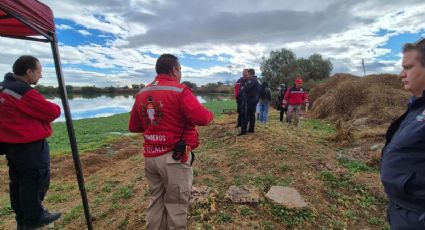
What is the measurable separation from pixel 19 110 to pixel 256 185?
3900 mm

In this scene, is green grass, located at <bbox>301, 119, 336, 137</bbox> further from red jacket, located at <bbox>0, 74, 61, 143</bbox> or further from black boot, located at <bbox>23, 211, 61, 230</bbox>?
red jacket, located at <bbox>0, 74, 61, 143</bbox>

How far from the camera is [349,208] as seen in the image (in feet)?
17.3

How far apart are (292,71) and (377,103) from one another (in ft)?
139

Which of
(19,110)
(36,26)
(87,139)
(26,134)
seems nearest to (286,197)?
(26,134)

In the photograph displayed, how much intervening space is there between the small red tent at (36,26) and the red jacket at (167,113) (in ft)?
3.53

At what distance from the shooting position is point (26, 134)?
386 cm

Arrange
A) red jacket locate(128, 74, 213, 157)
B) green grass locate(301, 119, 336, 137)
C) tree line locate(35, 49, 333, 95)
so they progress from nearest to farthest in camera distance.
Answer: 1. red jacket locate(128, 74, 213, 157)
2. green grass locate(301, 119, 336, 137)
3. tree line locate(35, 49, 333, 95)

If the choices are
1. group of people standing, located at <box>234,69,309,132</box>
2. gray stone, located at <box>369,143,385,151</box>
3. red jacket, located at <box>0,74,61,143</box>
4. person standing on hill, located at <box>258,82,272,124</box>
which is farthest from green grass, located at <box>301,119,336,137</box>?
red jacket, located at <box>0,74,61,143</box>

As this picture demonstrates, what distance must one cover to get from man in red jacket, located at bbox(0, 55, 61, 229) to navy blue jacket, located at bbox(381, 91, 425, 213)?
143 inches

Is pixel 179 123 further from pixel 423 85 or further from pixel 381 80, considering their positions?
pixel 381 80

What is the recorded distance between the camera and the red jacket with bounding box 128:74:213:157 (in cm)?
346

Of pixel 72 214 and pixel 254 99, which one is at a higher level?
pixel 254 99

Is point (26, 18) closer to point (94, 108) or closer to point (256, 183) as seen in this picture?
point (256, 183)

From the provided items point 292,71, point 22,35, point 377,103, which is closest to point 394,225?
point 22,35
